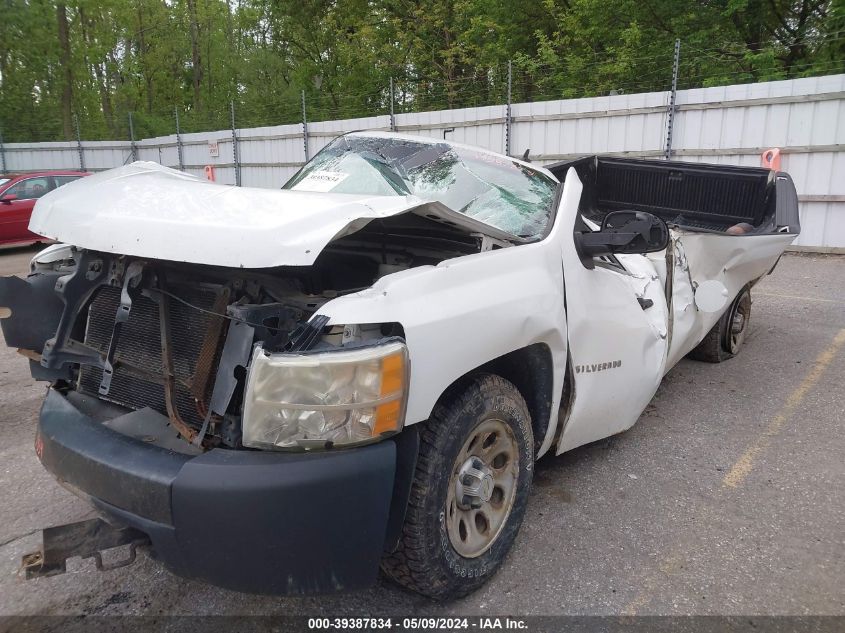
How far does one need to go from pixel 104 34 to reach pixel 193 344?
41.1m

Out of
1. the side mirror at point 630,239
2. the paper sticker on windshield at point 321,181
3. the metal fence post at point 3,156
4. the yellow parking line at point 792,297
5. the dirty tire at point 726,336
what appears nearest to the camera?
the side mirror at point 630,239

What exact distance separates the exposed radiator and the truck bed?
391 centimetres

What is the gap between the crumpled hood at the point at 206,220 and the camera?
203 centimetres

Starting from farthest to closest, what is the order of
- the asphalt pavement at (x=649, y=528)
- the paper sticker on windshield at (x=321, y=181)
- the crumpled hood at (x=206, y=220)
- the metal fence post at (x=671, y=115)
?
the metal fence post at (x=671, y=115) → the paper sticker on windshield at (x=321, y=181) → the asphalt pavement at (x=649, y=528) → the crumpled hood at (x=206, y=220)

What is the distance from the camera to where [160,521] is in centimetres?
189

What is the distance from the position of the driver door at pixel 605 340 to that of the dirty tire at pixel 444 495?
0.50 meters

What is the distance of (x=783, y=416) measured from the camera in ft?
13.7

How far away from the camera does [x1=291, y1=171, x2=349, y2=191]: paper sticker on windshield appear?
3604 millimetres

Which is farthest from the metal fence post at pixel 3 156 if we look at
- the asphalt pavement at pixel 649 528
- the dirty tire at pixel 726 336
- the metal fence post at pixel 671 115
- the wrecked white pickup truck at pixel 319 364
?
the dirty tire at pixel 726 336

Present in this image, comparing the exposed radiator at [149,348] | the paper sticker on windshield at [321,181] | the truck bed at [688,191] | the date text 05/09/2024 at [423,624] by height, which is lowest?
the date text 05/09/2024 at [423,624]

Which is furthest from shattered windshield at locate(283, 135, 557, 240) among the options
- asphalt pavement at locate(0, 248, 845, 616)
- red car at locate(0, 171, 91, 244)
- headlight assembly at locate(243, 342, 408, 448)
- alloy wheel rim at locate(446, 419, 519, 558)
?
red car at locate(0, 171, 91, 244)

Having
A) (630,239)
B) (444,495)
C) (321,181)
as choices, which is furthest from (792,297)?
(444,495)

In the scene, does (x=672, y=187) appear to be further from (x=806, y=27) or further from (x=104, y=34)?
(x=104, y=34)

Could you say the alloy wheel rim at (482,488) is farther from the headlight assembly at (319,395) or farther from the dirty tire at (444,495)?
the headlight assembly at (319,395)
